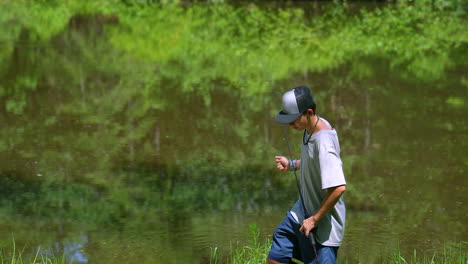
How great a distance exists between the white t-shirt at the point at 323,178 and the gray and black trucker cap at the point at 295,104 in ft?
0.54

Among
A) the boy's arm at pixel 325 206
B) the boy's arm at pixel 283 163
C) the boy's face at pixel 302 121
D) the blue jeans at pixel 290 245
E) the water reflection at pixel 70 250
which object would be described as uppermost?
the boy's face at pixel 302 121

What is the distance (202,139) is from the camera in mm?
10281

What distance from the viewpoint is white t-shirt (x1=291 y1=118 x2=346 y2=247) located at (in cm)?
408

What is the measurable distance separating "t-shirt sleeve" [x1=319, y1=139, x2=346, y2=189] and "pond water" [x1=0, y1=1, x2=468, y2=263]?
230cm

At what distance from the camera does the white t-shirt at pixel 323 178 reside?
408 cm

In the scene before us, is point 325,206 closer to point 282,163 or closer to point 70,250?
point 282,163

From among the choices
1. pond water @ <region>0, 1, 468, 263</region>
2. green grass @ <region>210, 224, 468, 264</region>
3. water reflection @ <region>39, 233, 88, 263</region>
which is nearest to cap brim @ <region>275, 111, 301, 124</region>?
green grass @ <region>210, 224, 468, 264</region>

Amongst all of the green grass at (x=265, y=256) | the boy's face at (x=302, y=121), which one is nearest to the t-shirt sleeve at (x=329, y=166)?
the boy's face at (x=302, y=121)

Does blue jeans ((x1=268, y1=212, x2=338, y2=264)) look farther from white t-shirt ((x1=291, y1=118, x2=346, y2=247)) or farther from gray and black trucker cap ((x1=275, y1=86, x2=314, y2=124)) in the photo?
gray and black trucker cap ((x1=275, y1=86, x2=314, y2=124))

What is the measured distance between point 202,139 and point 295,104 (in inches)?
240

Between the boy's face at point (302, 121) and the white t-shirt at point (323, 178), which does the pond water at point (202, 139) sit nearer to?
the white t-shirt at point (323, 178)

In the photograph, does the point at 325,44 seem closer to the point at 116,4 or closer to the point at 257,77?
the point at 257,77

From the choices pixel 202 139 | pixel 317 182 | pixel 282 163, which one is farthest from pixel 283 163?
pixel 202 139

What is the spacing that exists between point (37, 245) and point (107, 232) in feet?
2.14
